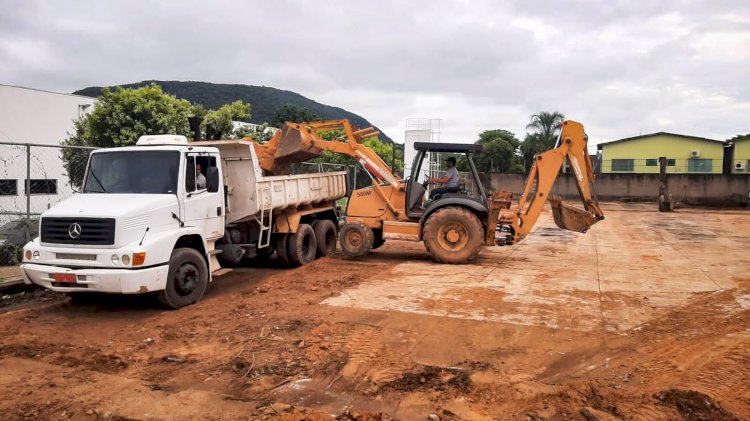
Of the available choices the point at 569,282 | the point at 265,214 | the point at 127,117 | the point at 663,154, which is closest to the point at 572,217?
the point at 569,282

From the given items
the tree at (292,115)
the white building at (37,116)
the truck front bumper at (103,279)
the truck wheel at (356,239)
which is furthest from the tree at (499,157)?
the truck front bumper at (103,279)

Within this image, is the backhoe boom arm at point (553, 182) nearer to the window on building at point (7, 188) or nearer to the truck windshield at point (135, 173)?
the truck windshield at point (135, 173)

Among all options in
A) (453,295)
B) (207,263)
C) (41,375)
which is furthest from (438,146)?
(41,375)

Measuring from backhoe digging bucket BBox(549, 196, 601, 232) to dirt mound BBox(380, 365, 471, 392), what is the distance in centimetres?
738

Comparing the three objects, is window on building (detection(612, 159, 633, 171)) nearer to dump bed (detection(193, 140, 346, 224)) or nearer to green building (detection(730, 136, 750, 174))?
green building (detection(730, 136, 750, 174))

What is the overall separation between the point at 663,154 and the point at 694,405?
4354 centimetres

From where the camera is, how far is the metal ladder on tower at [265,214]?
10.0 meters

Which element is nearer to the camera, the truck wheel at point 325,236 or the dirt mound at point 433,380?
the dirt mound at point 433,380

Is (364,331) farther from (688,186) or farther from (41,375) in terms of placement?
(688,186)

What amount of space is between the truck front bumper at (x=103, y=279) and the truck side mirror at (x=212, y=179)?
6.02 feet

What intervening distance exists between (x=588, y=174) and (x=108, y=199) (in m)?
9.47

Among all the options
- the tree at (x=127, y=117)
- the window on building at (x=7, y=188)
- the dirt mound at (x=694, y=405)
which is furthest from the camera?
the tree at (x=127, y=117)

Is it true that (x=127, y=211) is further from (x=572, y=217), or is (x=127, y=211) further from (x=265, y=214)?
(x=572, y=217)

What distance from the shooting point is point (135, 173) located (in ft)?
27.3
